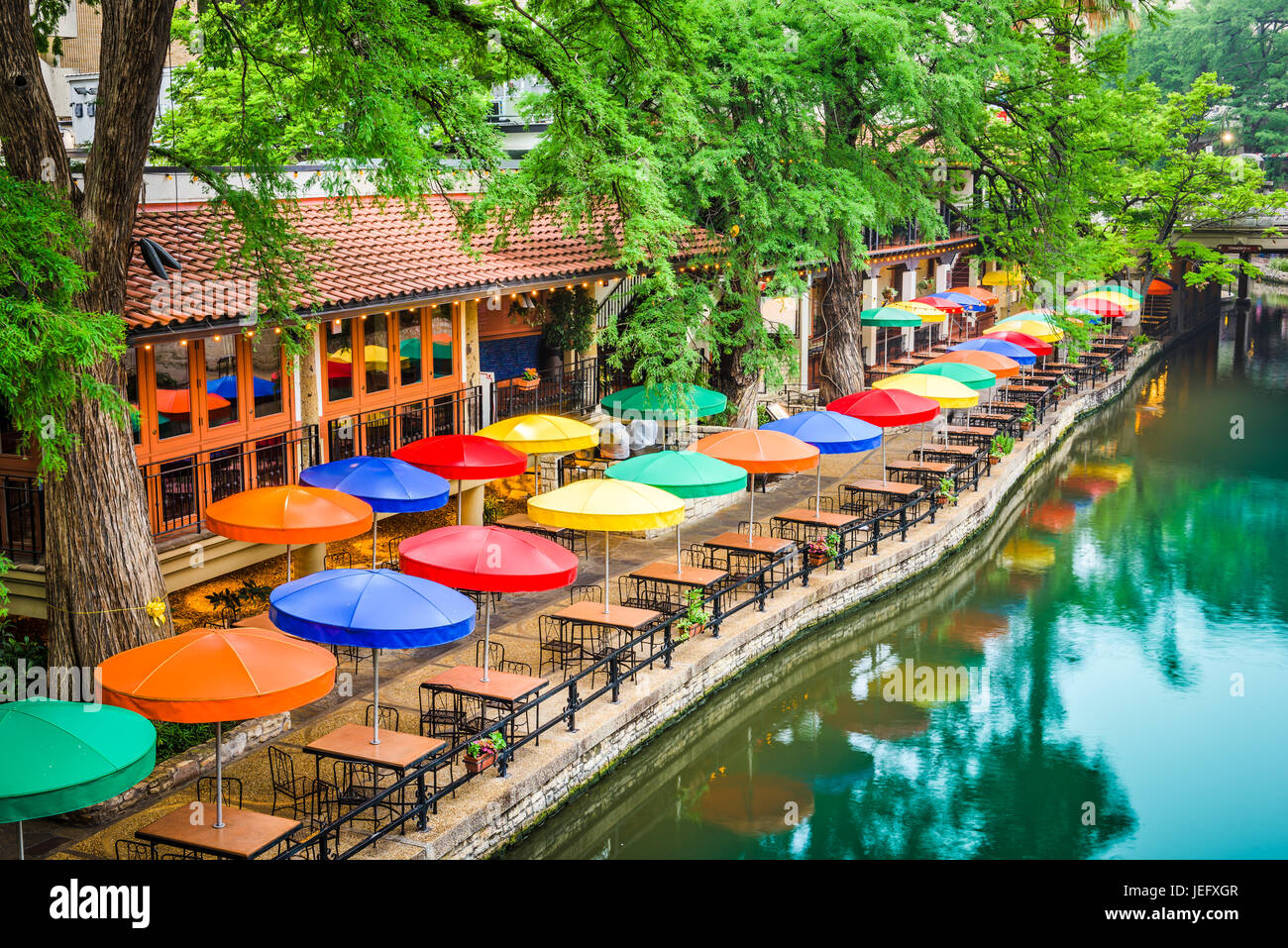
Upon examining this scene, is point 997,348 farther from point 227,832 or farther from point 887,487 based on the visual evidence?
point 227,832

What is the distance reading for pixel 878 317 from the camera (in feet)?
120

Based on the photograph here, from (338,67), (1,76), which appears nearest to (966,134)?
(338,67)

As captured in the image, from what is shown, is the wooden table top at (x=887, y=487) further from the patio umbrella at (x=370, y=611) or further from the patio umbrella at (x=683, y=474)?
the patio umbrella at (x=370, y=611)

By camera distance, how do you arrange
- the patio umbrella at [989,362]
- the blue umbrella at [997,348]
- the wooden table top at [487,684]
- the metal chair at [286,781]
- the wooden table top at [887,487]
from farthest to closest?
the blue umbrella at [997,348], the patio umbrella at [989,362], the wooden table top at [887,487], the wooden table top at [487,684], the metal chair at [286,781]

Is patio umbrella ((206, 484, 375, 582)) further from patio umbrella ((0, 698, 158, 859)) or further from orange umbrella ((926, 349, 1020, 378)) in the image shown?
orange umbrella ((926, 349, 1020, 378))

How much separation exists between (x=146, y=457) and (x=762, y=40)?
14.1 metres

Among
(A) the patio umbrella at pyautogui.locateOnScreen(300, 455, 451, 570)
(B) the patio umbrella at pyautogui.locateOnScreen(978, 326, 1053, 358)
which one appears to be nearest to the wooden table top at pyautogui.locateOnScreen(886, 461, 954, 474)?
(B) the patio umbrella at pyautogui.locateOnScreen(978, 326, 1053, 358)

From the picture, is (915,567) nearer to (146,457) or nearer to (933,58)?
(933,58)

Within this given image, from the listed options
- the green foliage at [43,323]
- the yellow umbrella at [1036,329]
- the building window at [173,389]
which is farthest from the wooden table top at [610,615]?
the yellow umbrella at [1036,329]

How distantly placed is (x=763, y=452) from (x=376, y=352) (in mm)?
6223

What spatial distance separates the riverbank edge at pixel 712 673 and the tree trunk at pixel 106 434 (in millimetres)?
4281

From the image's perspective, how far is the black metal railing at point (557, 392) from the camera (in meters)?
22.8

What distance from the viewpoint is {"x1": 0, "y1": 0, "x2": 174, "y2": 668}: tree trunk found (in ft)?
41.0

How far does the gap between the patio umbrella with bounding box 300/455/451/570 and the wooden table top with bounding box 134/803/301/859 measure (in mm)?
5513
